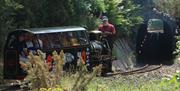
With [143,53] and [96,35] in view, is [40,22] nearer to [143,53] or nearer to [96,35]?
[96,35]

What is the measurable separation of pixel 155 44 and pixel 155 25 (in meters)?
1.50

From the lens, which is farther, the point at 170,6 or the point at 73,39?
the point at 170,6

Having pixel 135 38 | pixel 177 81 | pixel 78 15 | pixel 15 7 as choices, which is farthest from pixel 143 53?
pixel 177 81

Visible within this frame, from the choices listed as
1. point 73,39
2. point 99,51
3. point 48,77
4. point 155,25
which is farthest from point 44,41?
point 155,25

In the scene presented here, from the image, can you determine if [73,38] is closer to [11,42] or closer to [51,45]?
[51,45]

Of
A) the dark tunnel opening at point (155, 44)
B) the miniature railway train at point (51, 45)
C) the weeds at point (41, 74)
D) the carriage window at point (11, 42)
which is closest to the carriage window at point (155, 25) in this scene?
the dark tunnel opening at point (155, 44)

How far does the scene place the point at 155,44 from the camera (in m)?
31.8

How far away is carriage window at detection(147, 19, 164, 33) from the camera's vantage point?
3167cm

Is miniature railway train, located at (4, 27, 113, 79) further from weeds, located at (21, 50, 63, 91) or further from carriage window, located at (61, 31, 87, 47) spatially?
weeds, located at (21, 50, 63, 91)

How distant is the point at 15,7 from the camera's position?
1658 centimetres

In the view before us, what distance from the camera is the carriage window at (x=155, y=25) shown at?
31.7m

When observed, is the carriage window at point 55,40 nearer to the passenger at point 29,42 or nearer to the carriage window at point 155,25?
the passenger at point 29,42

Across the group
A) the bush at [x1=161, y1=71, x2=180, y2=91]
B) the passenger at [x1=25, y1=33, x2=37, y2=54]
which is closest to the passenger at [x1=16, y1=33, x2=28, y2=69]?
the passenger at [x1=25, y1=33, x2=37, y2=54]

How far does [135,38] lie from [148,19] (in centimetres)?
146
